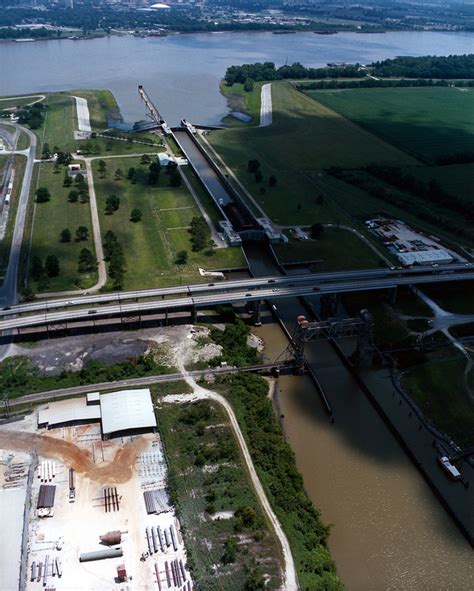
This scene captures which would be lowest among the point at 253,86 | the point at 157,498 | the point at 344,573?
the point at 344,573

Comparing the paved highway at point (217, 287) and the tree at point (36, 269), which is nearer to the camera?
the paved highway at point (217, 287)

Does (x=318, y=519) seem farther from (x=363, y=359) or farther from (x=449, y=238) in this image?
(x=449, y=238)

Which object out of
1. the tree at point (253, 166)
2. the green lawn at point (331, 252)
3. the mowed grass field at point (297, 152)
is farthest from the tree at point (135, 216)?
the tree at point (253, 166)

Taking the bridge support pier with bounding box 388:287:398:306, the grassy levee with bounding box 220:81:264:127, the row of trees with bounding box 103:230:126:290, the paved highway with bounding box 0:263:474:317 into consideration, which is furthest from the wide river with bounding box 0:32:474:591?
the grassy levee with bounding box 220:81:264:127

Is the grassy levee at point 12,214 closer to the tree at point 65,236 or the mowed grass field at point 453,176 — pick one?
the tree at point 65,236

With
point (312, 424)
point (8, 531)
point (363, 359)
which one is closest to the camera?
point (8, 531)

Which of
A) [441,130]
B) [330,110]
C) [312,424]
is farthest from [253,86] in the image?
[312,424]

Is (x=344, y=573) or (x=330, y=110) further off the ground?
(x=330, y=110)

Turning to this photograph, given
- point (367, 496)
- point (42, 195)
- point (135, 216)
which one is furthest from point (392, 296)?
point (42, 195)
